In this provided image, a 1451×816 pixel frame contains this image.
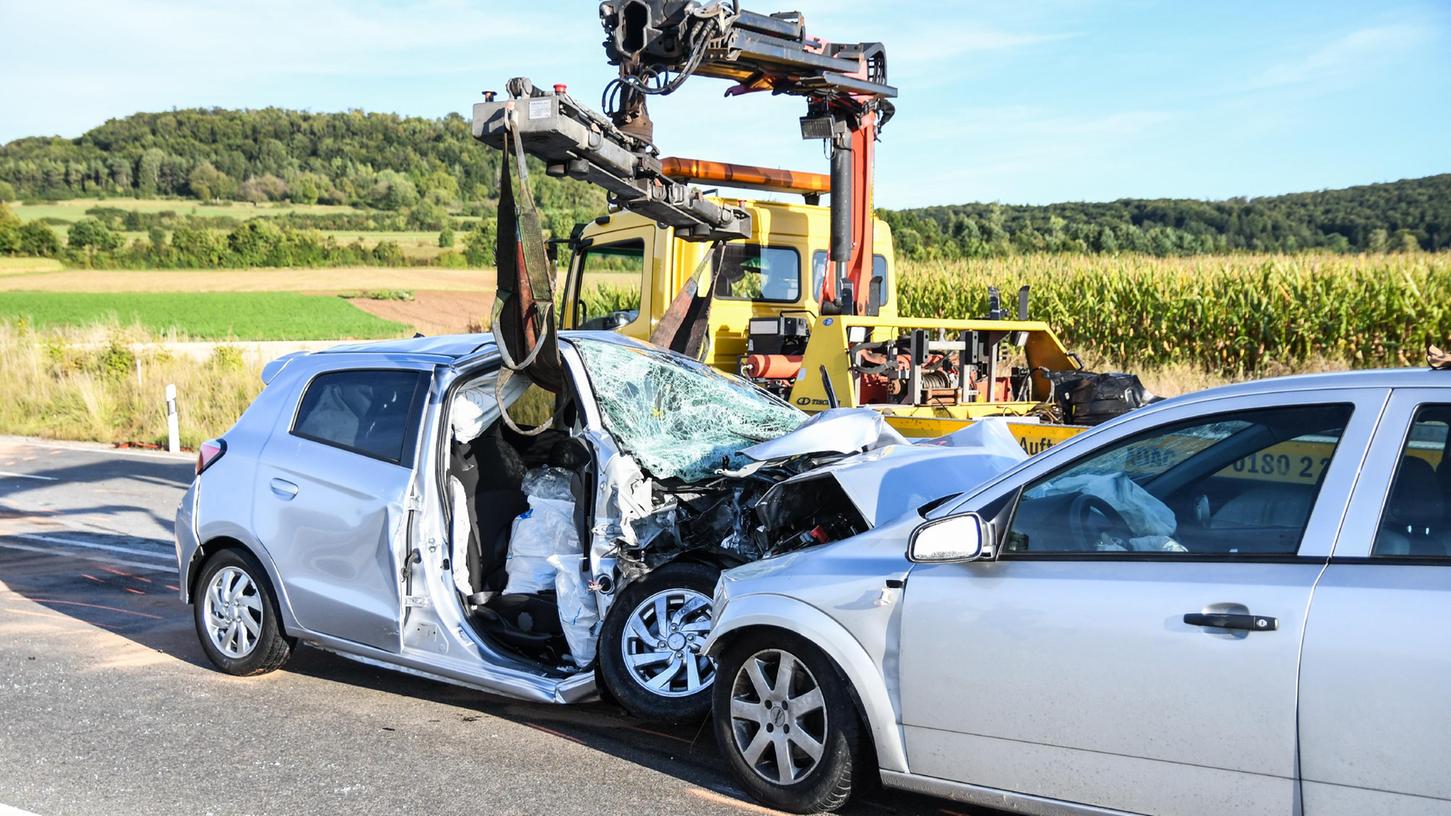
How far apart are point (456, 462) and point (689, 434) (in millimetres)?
1125

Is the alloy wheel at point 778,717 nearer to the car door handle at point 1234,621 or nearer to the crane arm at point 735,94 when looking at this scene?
the car door handle at point 1234,621

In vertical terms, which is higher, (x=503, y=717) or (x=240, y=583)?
(x=240, y=583)

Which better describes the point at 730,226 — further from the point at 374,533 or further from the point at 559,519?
the point at 374,533

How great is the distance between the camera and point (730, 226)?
26.4 ft

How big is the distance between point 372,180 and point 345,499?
377ft

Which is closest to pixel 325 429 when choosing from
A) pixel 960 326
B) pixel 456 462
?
pixel 456 462

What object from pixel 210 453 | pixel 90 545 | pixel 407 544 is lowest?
pixel 90 545

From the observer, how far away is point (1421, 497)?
3.39 meters

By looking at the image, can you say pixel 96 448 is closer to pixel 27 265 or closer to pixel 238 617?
pixel 238 617

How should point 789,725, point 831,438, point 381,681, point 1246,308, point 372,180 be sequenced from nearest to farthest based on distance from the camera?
1. point 789,725
2. point 831,438
3. point 381,681
4. point 1246,308
5. point 372,180

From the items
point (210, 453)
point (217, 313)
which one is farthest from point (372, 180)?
point (210, 453)

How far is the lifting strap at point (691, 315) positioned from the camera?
859cm

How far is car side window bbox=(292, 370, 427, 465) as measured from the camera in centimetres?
609

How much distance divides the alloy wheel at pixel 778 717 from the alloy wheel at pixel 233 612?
2976 millimetres
